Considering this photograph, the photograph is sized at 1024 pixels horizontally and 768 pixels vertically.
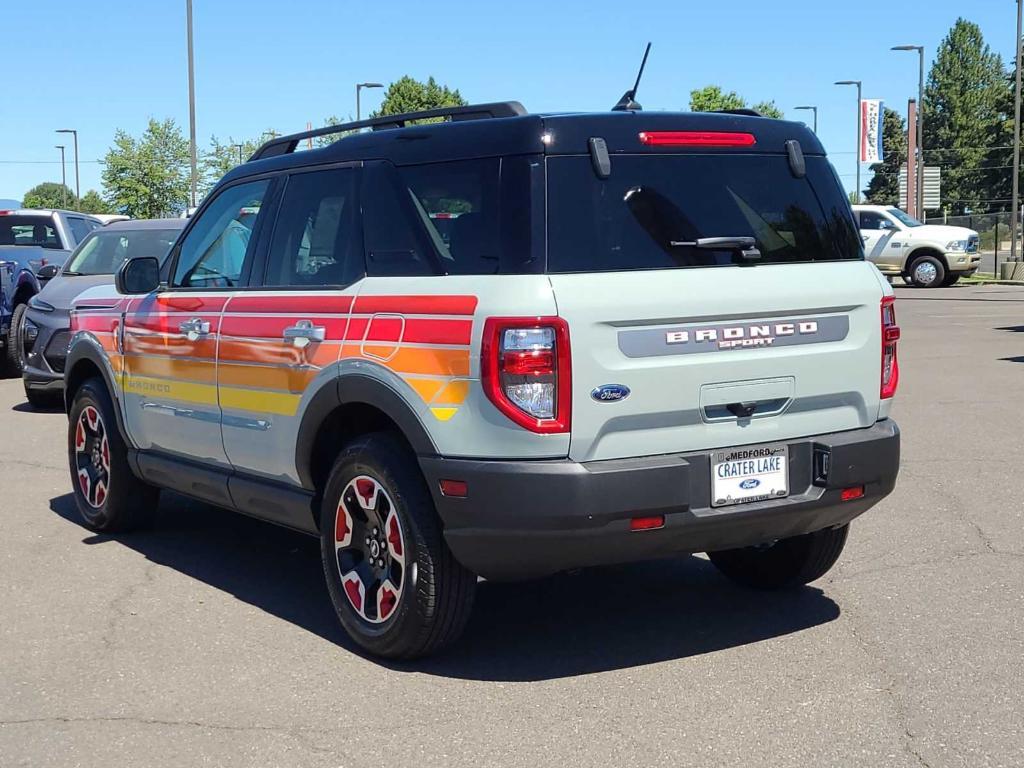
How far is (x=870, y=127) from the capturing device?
162 feet

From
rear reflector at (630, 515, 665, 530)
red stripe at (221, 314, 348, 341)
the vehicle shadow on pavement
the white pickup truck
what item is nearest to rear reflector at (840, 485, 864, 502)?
the vehicle shadow on pavement

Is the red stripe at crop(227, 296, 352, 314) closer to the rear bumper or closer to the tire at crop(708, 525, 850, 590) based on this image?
the rear bumper

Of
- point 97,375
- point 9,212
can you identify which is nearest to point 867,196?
point 9,212

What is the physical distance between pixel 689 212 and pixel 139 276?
3.00m

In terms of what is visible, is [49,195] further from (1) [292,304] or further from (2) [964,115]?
(1) [292,304]

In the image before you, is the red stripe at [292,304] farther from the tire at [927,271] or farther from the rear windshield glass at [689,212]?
the tire at [927,271]

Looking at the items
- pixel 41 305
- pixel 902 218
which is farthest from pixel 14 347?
pixel 902 218

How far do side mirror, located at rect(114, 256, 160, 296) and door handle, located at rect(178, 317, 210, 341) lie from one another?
0.43 meters

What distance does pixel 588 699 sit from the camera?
447 centimetres

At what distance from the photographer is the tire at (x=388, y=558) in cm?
463

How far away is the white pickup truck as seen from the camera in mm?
32156

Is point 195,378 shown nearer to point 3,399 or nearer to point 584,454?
point 584,454

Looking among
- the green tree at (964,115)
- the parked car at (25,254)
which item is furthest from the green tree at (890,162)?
the parked car at (25,254)

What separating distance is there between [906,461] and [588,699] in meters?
5.08
